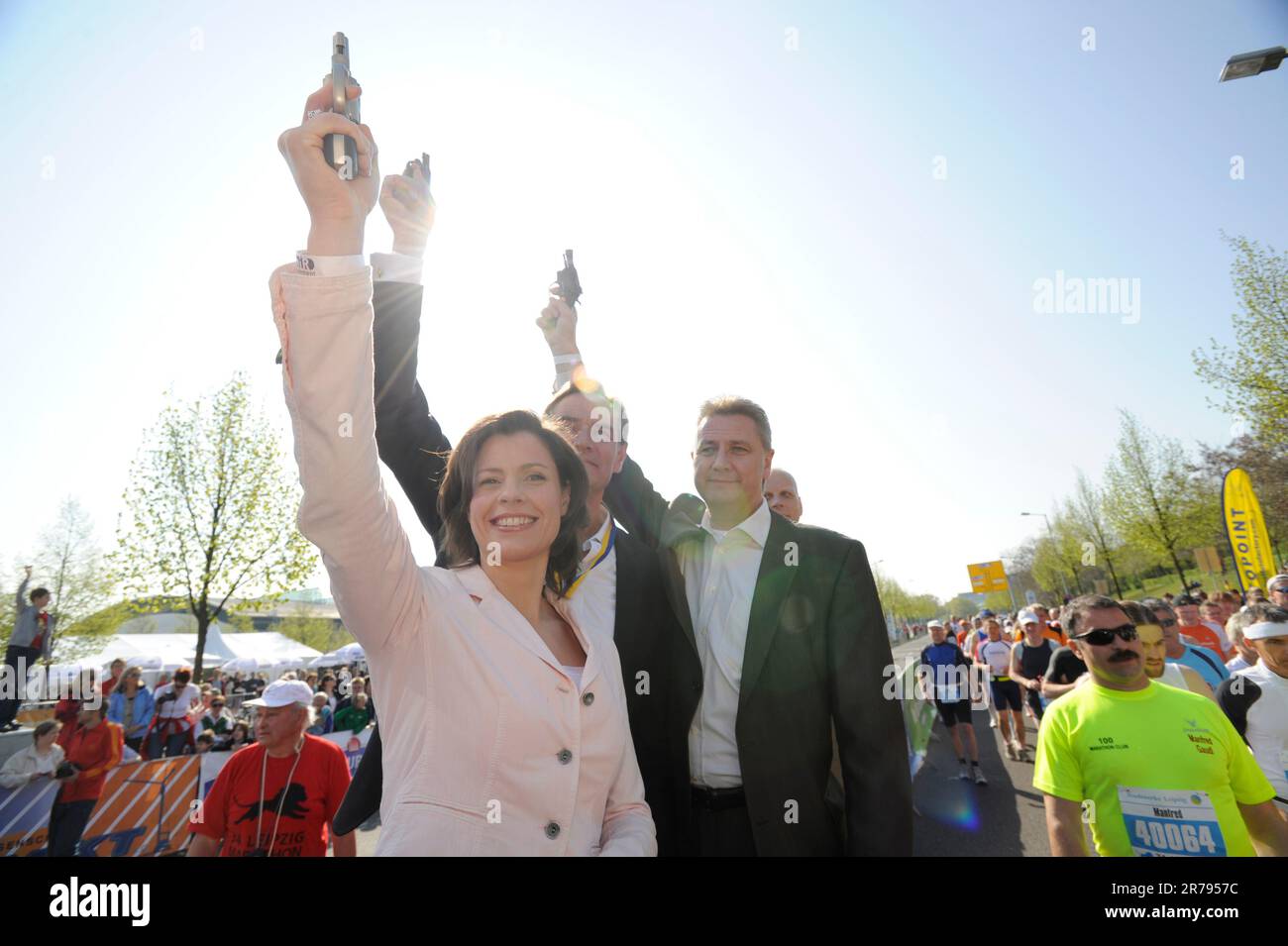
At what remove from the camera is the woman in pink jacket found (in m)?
1.17

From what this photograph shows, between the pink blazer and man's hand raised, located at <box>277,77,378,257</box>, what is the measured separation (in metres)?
0.08

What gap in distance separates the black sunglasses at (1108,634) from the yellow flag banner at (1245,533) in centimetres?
1338

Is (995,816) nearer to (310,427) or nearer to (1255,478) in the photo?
(310,427)

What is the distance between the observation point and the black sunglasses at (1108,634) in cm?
328

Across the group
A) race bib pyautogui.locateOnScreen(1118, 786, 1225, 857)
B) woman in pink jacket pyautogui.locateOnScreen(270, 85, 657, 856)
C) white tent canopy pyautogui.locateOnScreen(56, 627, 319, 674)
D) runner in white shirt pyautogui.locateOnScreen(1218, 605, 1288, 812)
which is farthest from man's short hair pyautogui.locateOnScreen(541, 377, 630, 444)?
white tent canopy pyautogui.locateOnScreen(56, 627, 319, 674)

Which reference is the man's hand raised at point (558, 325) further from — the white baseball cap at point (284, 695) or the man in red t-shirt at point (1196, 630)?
the man in red t-shirt at point (1196, 630)

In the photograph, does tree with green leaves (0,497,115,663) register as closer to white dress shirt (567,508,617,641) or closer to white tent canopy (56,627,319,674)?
white tent canopy (56,627,319,674)

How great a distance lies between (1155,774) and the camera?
9.67ft

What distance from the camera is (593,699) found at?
1593mm

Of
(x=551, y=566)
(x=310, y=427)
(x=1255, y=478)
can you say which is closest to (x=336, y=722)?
(x=551, y=566)

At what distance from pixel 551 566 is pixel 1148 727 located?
295 centimetres

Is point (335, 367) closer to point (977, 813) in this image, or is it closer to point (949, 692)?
point (977, 813)

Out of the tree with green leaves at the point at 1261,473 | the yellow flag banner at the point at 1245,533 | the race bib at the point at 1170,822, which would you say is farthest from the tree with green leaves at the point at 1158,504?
the race bib at the point at 1170,822
